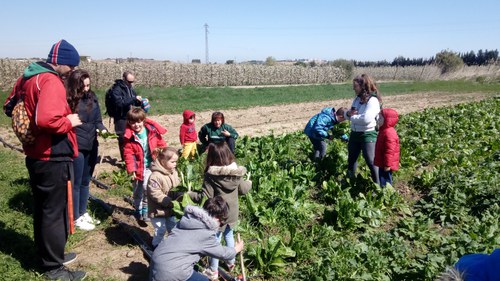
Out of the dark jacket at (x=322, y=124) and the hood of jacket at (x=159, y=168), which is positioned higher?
the dark jacket at (x=322, y=124)

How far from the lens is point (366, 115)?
5938mm

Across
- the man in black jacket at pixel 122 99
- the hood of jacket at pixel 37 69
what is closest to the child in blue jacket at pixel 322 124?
the man in black jacket at pixel 122 99

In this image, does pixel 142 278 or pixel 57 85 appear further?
pixel 142 278

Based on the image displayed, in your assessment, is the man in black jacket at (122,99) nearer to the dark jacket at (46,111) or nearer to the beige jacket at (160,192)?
the beige jacket at (160,192)

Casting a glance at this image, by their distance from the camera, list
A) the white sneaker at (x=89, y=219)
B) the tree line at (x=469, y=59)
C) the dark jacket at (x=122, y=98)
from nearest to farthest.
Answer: the white sneaker at (x=89, y=219)
the dark jacket at (x=122, y=98)
the tree line at (x=469, y=59)

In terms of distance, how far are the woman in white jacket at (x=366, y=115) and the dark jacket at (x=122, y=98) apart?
381 centimetres

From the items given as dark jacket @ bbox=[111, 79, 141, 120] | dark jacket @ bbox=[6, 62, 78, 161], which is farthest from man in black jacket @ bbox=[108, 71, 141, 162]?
dark jacket @ bbox=[6, 62, 78, 161]

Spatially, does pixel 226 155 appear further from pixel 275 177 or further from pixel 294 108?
pixel 294 108

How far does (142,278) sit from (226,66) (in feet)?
118

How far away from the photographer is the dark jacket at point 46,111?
3.56m

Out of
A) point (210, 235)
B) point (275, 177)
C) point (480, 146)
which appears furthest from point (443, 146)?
point (210, 235)

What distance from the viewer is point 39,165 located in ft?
12.5

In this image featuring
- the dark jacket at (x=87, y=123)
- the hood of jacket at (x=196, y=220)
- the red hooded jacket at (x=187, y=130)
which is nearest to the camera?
the hood of jacket at (x=196, y=220)

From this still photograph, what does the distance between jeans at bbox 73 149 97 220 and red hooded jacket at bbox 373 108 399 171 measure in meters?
3.94
